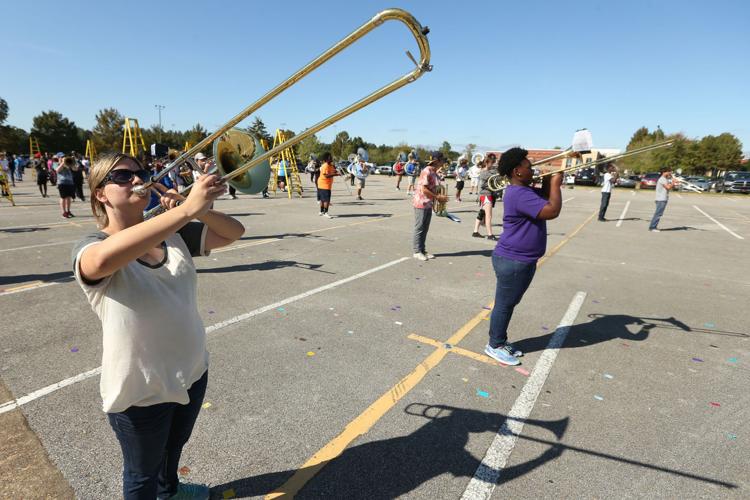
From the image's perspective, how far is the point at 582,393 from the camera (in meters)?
3.50

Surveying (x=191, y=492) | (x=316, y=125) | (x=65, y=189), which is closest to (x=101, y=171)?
(x=316, y=125)

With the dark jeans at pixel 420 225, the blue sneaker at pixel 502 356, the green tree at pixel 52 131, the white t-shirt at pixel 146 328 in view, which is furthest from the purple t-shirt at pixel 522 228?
the green tree at pixel 52 131

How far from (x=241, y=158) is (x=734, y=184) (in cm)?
4479

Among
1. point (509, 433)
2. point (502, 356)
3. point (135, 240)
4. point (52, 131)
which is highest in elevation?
point (52, 131)

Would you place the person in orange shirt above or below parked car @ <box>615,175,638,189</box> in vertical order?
below

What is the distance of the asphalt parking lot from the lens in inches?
99.2

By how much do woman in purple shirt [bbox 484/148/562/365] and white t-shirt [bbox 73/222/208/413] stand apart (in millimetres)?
2905

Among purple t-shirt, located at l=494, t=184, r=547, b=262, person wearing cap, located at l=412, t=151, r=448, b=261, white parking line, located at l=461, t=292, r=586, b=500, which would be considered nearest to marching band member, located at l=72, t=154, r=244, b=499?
white parking line, located at l=461, t=292, r=586, b=500

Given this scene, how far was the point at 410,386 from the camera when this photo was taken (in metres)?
3.51

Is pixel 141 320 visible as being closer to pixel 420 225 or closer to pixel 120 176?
pixel 120 176

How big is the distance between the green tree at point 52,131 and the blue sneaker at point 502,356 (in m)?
83.0

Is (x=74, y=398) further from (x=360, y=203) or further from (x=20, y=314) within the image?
(x=360, y=203)

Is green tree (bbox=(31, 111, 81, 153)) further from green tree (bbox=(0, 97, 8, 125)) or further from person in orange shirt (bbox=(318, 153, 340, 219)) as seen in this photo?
person in orange shirt (bbox=(318, 153, 340, 219))

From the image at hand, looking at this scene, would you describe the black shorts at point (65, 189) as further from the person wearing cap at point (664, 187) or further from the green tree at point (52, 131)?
the green tree at point (52, 131)
